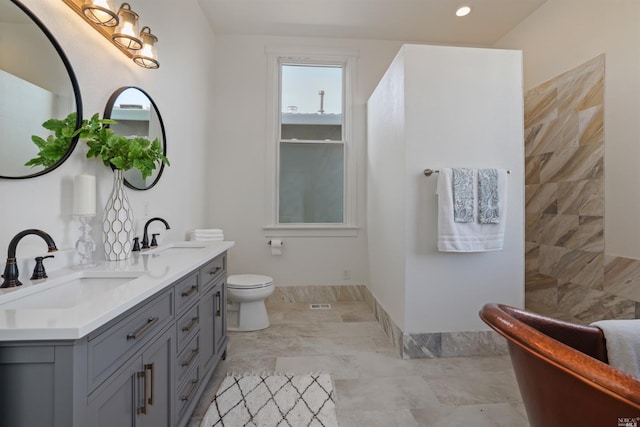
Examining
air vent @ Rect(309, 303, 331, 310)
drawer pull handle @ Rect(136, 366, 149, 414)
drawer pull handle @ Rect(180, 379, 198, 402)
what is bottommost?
air vent @ Rect(309, 303, 331, 310)

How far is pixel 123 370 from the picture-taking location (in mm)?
935

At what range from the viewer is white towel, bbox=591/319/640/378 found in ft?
2.84

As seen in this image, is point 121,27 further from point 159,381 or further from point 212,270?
point 159,381

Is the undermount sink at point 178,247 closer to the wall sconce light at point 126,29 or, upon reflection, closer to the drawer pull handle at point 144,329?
the drawer pull handle at point 144,329

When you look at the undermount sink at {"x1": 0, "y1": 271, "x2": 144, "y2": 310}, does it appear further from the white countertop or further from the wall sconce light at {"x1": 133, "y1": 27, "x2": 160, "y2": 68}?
the wall sconce light at {"x1": 133, "y1": 27, "x2": 160, "y2": 68}

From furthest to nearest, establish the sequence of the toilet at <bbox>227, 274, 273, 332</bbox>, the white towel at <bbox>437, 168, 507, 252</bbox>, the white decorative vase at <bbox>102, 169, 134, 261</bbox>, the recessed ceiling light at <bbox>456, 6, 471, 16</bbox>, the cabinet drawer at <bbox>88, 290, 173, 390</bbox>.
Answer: the recessed ceiling light at <bbox>456, 6, 471, 16</bbox>, the toilet at <bbox>227, 274, 273, 332</bbox>, the white towel at <bbox>437, 168, 507, 252</bbox>, the white decorative vase at <bbox>102, 169, 134, 261</bbox>, the cabinet drawer at <bbox>88, 290, 173, 390</bbox>

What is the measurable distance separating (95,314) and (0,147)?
753mm

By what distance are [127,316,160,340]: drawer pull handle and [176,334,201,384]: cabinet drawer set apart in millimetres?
327

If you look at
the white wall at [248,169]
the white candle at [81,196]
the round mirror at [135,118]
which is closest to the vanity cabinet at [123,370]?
the white candle at [81,196]

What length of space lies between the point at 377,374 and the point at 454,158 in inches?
63.4

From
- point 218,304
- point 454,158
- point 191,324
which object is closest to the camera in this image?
point 191,324

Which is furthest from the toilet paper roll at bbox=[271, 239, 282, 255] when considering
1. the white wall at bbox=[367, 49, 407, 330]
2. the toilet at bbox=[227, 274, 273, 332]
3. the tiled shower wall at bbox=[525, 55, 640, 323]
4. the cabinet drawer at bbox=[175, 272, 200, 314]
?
the tiled shower wall at bbox=[525, 55, 640, 323]

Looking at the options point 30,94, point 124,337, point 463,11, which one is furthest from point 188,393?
point 463,11

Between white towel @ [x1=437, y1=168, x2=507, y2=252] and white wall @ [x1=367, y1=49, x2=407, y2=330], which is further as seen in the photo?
white wall @ [x1=367, y1=49, x2=407, y2=330]
